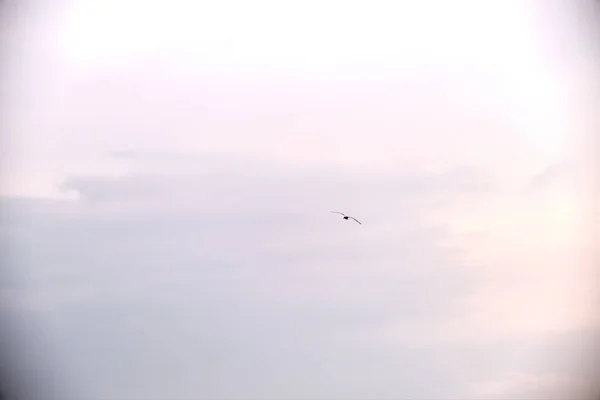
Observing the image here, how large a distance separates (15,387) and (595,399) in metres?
5.55

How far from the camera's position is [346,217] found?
21.2 feet

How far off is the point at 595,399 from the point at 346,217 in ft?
9.38

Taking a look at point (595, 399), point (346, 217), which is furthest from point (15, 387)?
point (595, 399)

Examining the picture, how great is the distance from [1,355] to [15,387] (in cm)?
35

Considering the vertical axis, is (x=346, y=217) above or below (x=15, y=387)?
above

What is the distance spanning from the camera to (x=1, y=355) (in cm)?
657

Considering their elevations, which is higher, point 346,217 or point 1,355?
point 346,217

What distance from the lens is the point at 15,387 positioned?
21.4 ft

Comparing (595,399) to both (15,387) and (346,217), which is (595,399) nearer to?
(346,217)

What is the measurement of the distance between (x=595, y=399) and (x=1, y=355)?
Answer: 5.72m

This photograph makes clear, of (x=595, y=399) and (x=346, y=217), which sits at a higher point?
(x=346, y=217)

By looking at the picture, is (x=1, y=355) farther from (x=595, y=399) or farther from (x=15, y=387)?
(x=595, y=399)

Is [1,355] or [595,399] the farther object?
[1,355]

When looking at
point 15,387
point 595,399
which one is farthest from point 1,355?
point 595,399
